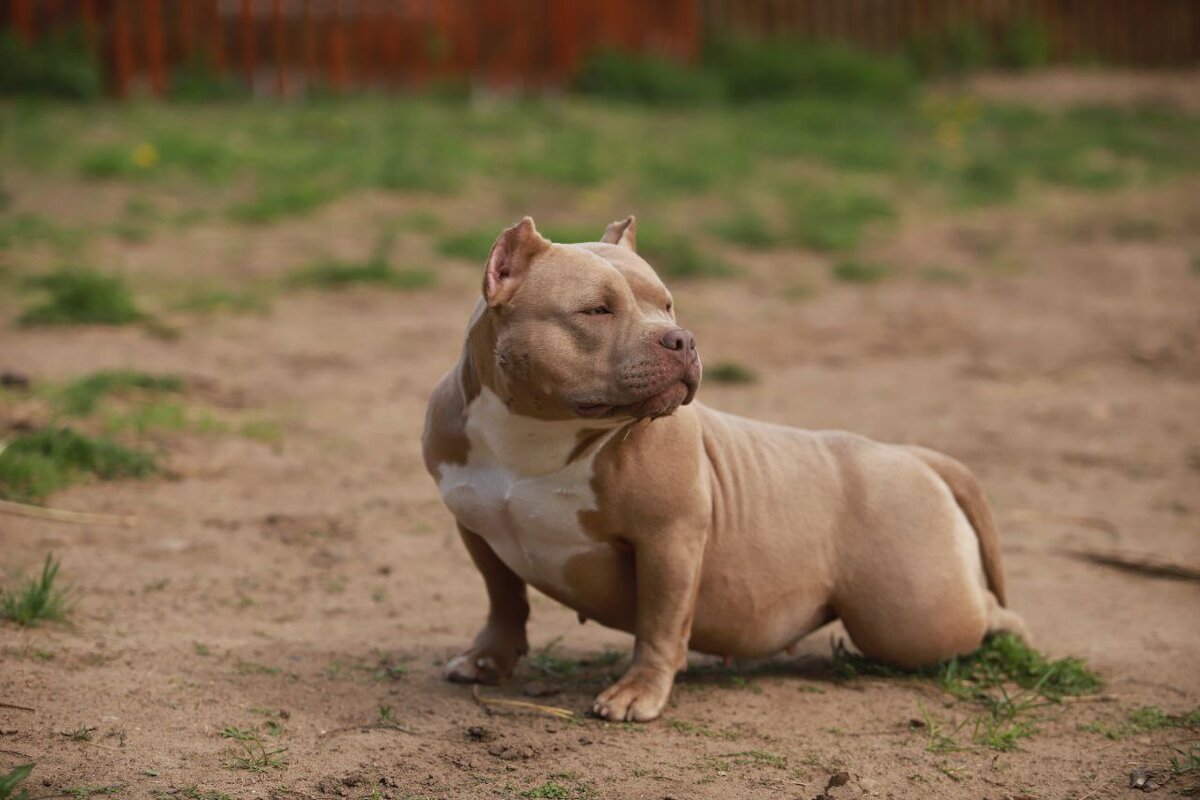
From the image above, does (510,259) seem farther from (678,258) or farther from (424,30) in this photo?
(424,30)

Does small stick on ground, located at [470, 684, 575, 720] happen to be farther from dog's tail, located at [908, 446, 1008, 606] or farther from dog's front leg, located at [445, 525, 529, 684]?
dog's tail, located at [908, 446, 1008, 606]

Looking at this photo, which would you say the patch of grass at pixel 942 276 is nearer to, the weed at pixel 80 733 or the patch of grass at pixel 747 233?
the patch of grass at pixel 747 233

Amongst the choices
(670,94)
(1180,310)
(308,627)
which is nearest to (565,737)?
(308,627)

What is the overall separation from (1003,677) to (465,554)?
202cm

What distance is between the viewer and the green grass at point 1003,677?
434 cm

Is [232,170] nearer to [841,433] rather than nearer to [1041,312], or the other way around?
[1041,312]

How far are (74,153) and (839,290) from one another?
200 inches

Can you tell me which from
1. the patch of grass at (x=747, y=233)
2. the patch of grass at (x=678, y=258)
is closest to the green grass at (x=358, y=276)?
the patch of grass at (x=678, y=258)

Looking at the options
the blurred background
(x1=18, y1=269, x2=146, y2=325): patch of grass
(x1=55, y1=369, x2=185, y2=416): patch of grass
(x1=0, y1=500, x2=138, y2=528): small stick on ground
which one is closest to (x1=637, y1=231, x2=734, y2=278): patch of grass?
the blurred background

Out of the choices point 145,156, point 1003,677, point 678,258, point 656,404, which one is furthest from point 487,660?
point 145,156

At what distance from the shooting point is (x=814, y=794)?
367cm

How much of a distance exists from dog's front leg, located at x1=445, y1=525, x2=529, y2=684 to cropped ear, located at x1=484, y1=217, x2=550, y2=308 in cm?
84

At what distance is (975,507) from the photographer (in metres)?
4.68

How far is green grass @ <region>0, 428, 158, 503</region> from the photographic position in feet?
18.6
